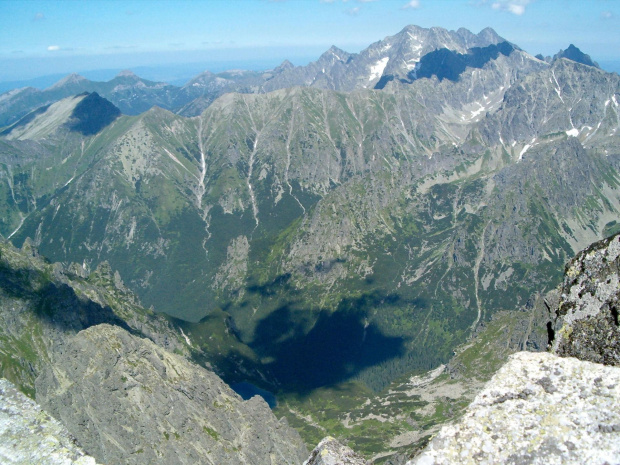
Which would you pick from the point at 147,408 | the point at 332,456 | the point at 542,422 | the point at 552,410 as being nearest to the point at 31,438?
the point at 332,456

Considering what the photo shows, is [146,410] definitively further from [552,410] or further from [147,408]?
[552,410]

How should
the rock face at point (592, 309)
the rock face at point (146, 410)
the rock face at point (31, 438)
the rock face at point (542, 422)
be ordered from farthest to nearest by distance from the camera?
the rock face at point (146, 410)
the rock face at point (592, 309)
the rock face at point (31, 438)
the rock face at point (542, 422)

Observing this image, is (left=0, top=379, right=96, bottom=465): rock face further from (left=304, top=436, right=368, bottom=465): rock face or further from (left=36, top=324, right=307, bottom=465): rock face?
(left=36, top=324, right=307, bottom=465): rock face

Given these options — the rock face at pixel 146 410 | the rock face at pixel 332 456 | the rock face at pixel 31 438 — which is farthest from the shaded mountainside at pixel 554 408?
the rock face at pixel 146 410

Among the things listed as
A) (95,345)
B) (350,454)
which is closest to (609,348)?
(350,454)

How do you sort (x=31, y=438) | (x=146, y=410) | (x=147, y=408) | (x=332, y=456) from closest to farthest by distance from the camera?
1. (x=31, y=438)
2. (x=332, y=456)
3. (x=146, y=410)
4. (x=147, y=408)

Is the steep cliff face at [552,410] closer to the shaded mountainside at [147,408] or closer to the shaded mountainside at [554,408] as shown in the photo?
the shaded mountainside at [554,408]
